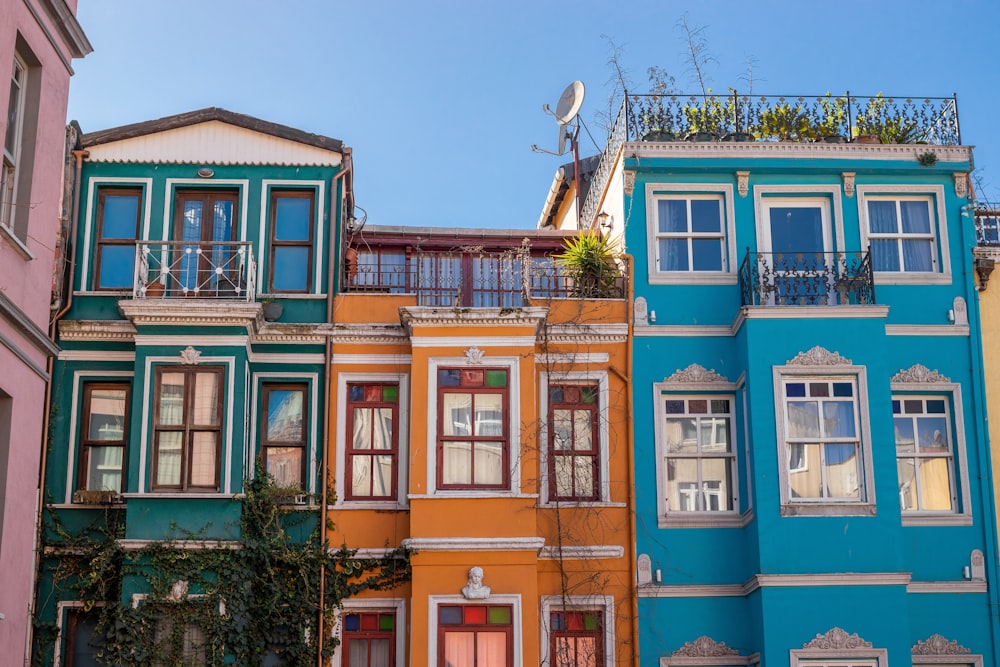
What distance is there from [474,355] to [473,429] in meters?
1.04

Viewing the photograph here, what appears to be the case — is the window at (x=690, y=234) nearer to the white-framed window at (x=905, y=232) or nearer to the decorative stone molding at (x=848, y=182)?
the decorative stone molding at (x=848, y=182)

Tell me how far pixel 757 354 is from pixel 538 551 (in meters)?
4.19

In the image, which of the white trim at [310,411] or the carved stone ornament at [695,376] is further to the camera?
the carved stone ornament at [695,376]

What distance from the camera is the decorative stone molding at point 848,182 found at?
2147 cm

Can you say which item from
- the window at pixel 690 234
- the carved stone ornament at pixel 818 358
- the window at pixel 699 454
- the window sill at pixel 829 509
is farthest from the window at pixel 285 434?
the carved stone ornament at pixel 818 358

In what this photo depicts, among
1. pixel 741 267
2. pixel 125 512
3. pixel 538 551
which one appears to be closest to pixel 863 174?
pixel 741 267

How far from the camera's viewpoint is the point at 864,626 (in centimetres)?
1894

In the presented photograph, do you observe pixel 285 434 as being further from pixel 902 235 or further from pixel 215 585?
pixel 902 235

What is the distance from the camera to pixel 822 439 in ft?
64.9

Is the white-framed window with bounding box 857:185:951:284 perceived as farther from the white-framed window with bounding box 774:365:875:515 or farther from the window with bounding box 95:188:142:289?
the window with bounding box 95:188:142:289

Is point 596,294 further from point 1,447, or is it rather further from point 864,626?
point 1,447

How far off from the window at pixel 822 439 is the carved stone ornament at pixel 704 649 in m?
2.27

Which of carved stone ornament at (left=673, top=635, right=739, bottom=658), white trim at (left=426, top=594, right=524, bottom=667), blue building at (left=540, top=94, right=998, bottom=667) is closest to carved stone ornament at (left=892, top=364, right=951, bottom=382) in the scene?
blue building at (left=540, top=94, right=998, bottom=667)

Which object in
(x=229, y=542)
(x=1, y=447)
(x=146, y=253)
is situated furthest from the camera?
(x=146, y=253)
